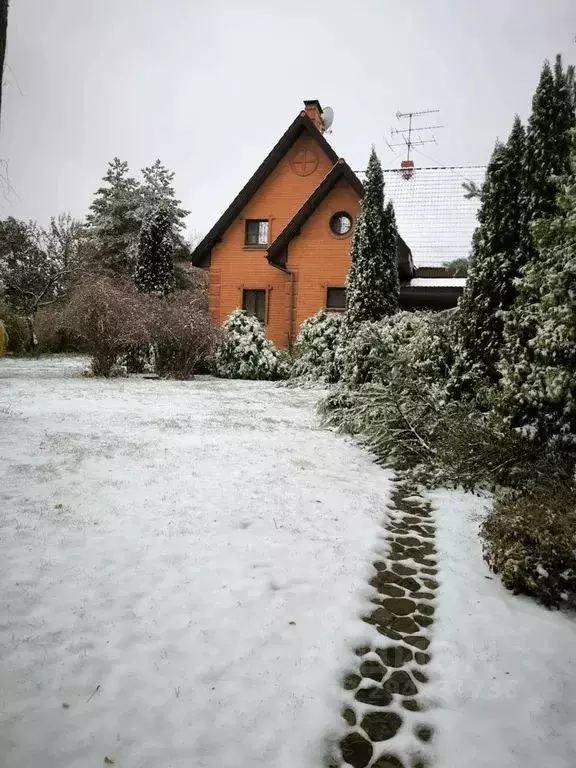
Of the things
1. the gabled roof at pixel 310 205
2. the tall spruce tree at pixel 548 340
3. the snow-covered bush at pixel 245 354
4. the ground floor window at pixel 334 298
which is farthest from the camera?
the ground floor window at pixel 334 298

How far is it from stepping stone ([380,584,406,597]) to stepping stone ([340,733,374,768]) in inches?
52.4

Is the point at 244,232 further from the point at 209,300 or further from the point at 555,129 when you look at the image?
the point at 555,129

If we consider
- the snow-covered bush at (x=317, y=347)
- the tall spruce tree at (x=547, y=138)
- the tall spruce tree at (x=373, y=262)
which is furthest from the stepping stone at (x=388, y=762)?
the snow-covered bush at (x=317, y=347)

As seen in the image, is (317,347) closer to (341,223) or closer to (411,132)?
(341,223)

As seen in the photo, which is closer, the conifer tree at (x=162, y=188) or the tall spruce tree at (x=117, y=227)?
the tall spruce tree at (x=117, y=227)

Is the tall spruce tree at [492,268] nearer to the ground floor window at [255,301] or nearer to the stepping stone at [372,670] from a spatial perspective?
the stepping stone at [372,670]

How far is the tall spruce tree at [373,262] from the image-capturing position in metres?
13.8

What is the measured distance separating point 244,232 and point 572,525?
19.8 m

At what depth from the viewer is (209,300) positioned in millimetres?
21906

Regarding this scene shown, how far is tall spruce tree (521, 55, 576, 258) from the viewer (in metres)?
6.46

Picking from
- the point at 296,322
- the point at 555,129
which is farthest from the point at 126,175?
the point at 555,129

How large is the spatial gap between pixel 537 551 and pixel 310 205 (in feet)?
58.4

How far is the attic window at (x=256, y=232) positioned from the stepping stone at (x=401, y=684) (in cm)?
2032

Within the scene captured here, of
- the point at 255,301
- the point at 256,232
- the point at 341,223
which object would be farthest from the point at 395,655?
the point at 256,232
